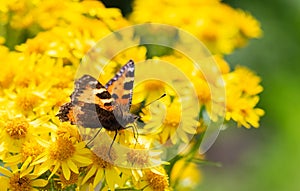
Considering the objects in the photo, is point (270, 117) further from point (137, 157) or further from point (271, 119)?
point (137, 157)

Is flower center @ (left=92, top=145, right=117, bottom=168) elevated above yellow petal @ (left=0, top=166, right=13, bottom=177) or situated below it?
above

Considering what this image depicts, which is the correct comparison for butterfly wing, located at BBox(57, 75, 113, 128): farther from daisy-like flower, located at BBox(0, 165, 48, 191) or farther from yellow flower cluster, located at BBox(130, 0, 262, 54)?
yellow flower cluster, located at BBox(130, 0, 262, 54)

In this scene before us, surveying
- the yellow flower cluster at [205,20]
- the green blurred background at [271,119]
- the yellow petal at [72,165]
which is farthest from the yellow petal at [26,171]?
the green blurred background at [271,119]

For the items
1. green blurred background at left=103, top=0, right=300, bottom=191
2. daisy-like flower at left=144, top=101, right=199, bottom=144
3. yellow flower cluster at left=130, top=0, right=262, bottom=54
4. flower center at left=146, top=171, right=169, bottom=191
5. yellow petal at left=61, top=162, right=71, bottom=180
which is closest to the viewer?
yellow petal at left=61, top=162, right=71, bottom=180

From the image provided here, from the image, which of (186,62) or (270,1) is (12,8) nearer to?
(186,62)

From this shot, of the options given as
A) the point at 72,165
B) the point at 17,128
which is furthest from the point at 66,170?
the point at 17,128

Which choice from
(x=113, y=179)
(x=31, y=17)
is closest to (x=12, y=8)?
(x=31, y=17)

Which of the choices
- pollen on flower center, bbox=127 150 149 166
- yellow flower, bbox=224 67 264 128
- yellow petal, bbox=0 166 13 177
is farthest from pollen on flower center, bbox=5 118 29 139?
yellow flower, bbox=224 67 264 128
